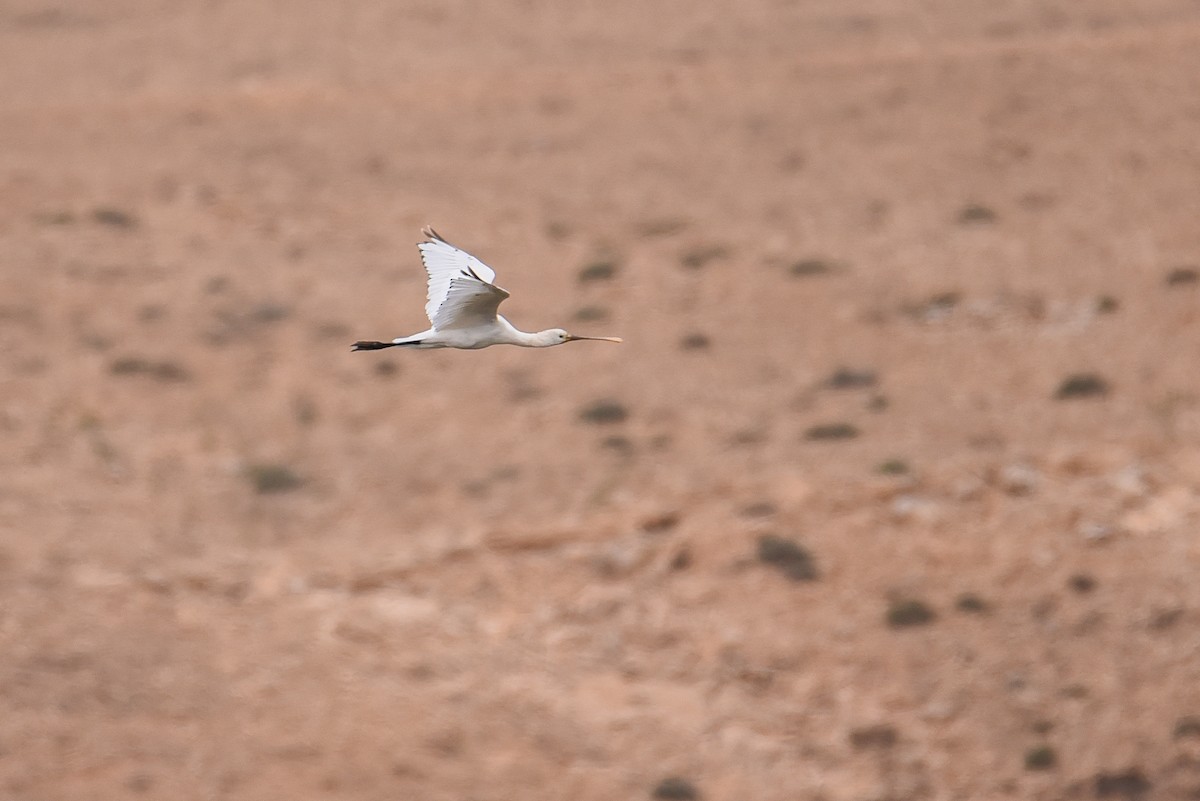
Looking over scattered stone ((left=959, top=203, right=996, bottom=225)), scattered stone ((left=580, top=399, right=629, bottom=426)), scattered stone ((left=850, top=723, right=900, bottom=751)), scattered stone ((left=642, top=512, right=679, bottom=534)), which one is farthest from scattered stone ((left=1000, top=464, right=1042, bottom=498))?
scattered stone ((left=959, top=203, right=996, bottom=225))

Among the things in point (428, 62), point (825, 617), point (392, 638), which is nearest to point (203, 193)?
point (428, 62)

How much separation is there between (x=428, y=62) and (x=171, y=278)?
16207mm

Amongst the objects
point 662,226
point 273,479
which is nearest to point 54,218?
point 273,479

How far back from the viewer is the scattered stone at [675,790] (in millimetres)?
28781

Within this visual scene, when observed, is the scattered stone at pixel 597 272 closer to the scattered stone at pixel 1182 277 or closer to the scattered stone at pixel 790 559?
the scattered stone at pixel 790 559

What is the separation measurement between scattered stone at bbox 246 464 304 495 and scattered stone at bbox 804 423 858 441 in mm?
10462

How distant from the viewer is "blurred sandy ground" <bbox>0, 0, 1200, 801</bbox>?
2978 centimetres

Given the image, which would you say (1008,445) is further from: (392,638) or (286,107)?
(286,107)

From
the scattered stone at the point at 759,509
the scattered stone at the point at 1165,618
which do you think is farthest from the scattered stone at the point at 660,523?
the scattered stone at the point at 1165,618

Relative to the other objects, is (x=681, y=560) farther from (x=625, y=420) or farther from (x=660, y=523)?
(x=625, y=420)

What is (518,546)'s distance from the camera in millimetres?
33969

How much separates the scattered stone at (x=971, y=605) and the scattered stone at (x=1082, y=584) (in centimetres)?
172

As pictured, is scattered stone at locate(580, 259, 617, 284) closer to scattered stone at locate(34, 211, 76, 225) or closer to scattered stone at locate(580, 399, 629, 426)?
scattered stone at locate(580, 399, 629, 426)

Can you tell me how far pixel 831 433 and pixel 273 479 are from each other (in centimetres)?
1142
